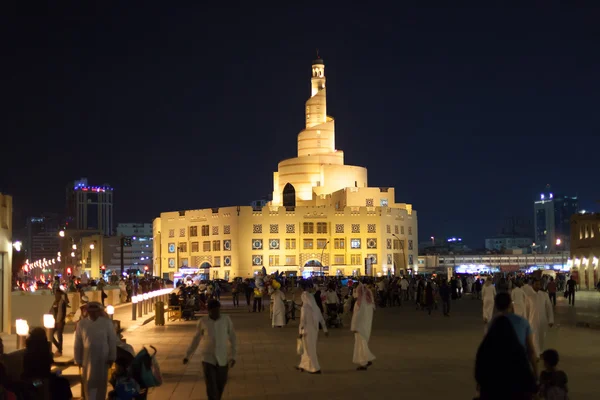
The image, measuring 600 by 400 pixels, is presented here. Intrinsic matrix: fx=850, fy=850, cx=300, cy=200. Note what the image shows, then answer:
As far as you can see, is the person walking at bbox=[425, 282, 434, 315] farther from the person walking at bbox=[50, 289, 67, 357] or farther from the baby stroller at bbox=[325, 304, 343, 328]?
the person walking at bbox=[50, 289, 67, 357]

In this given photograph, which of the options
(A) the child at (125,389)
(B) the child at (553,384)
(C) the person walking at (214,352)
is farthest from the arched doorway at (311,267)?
(B) the child at (553,384)

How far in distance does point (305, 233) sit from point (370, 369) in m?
81.8

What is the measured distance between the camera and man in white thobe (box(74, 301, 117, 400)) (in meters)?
9.17

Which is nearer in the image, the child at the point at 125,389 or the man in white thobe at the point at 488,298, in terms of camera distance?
the child at the point at 125,389

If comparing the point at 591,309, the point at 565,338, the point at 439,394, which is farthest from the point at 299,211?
the point at 439,394

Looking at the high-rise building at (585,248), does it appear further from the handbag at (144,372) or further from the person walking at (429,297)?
the handbag at (144,372)

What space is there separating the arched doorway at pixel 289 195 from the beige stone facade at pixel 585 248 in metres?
49.3

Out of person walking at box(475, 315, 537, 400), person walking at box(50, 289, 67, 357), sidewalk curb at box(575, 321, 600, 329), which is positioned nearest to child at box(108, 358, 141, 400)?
person walking at box(475, 315, 537, 400)

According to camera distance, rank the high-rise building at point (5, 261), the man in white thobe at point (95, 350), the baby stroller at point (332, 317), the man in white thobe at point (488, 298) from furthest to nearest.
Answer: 1. the baby stroller at point (332, 317)
2. the man in white thobe at point (488, 298)
3. the high-rise building at point (5, 261)
4. the man in white thobe at point (95, 350)

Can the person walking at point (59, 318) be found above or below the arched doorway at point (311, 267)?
below

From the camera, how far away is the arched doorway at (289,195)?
10394 cm

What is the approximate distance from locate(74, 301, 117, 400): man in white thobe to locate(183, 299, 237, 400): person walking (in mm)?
858

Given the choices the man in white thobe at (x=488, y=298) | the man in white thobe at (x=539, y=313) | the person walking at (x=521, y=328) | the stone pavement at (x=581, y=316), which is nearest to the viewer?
the person walking at (x=521, y=328)

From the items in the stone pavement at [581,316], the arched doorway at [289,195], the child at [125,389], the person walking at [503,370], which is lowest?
the stone pavement at [581,316]
